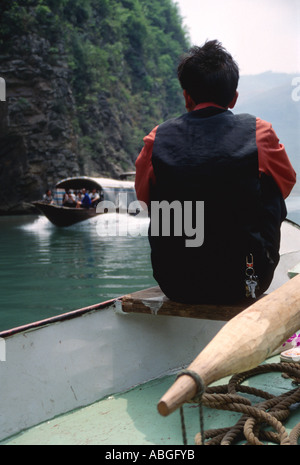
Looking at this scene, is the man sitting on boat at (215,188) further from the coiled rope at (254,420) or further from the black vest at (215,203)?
the coiled rope at (254,420)

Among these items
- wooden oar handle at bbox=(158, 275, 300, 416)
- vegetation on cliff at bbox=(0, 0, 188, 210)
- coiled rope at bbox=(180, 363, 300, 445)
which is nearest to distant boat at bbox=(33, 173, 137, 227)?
vegetation on cliff at bbox=(0, 0, 188, 210)

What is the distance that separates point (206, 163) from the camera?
6.62 feet

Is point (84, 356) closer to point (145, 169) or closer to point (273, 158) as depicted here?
point (145, 169)

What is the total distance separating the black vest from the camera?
2006 mm

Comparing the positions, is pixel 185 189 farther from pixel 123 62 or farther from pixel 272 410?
pixel 123 62

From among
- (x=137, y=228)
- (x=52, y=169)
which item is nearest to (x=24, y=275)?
(x=137, y=228)

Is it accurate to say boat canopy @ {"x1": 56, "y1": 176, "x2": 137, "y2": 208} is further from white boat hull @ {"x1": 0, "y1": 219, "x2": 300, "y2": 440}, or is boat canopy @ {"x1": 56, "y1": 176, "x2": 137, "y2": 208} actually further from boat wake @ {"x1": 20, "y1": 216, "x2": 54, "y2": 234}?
white boat hull @ {"x1": 0, "y1": 219, "x2": 300, "y2": 440}

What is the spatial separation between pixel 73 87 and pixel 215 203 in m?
32.5

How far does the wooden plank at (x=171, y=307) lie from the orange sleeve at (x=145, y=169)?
17.4 inches

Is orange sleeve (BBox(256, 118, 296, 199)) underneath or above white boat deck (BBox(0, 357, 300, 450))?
above

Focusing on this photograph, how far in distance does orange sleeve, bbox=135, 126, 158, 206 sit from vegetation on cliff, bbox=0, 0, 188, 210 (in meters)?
26.4

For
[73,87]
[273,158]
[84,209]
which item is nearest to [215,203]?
[273,158]

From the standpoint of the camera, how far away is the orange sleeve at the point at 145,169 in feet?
6.99
